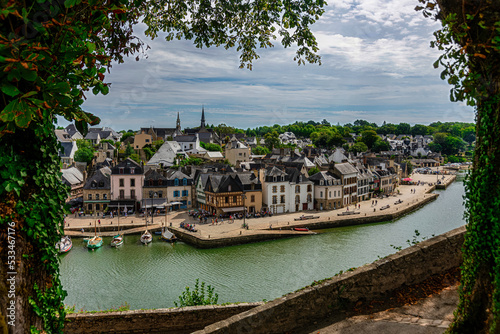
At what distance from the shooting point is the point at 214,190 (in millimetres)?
34344

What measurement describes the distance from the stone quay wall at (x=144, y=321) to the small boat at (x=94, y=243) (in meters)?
18.7

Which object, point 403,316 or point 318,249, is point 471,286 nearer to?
point 403,316

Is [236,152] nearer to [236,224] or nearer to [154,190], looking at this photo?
[154,190]

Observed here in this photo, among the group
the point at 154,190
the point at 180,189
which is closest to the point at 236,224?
the point at 180,189

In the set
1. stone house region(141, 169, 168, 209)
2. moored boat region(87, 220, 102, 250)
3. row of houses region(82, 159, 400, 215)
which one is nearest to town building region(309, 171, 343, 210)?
row of houses region(82, 159, 400, 215)

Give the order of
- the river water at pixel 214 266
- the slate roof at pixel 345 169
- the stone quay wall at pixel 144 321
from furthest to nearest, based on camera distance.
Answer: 1. the slate roof at pixel 345 169
2. the river water at pixel 214 266
3. the stone quay wall at pixel 144 321

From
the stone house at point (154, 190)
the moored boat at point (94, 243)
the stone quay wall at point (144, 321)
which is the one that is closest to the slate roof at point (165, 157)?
the stone house at point (154, 190)

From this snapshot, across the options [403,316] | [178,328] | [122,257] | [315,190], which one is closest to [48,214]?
[403,316]

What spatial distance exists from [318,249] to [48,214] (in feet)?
82.7

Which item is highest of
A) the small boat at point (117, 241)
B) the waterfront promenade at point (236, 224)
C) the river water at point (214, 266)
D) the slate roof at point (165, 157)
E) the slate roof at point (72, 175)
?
the slate roof at point (165, 157)

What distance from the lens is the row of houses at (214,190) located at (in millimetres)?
35344

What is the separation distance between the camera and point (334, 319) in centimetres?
635

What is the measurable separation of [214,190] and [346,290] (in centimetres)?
2821

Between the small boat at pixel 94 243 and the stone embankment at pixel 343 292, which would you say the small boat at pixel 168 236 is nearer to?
the small boat at pixel 94 243
